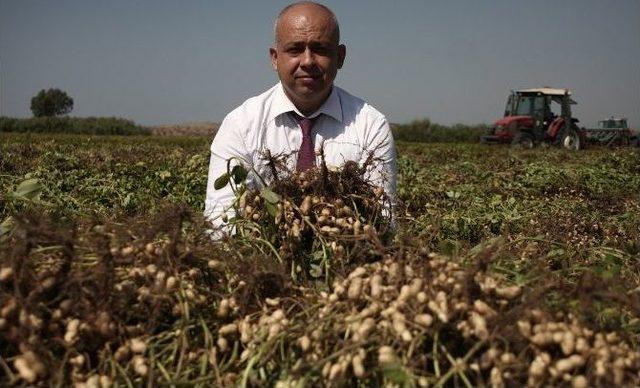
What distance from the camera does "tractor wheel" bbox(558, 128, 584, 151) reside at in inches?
777

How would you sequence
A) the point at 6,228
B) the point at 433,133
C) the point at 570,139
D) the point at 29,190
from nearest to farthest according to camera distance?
the point at 6,228 < the point at 29,190 < the point at 570,139 < the point at 433,133

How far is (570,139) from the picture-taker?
20.2m

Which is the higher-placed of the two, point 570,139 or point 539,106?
point 539,106

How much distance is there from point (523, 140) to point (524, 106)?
1691 mm

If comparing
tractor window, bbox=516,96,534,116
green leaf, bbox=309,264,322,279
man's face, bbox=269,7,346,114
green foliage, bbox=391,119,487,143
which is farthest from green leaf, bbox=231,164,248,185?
green foliage, bbox=391,119,487,143

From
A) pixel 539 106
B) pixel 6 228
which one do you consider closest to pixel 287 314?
pixel 6 228

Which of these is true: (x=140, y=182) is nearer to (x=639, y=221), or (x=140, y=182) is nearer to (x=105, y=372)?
(x=639, y=221)

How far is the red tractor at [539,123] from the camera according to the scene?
65.1ft

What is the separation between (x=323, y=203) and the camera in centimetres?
190

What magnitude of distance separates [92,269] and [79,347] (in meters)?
0.18

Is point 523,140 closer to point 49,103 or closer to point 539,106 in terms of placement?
point 539,106

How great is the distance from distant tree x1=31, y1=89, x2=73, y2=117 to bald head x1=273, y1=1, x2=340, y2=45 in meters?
67.9

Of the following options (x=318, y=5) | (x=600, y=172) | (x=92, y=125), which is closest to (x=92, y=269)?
(x=318, y=5)

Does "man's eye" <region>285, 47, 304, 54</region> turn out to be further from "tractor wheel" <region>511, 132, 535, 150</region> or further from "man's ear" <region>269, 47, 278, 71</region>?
"tractor wheel" <region>511, 132, 535, 150</region>
